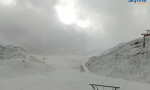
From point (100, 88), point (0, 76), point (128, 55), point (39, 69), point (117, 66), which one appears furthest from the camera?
point (39, 69)

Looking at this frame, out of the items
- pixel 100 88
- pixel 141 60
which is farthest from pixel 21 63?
pixel 141 60

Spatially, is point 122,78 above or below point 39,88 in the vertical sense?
above

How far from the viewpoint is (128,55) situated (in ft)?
81.3

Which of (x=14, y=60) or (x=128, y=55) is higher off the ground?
(x=128, y=55)

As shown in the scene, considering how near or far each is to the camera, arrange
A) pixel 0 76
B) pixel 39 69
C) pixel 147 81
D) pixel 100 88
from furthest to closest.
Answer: pixel 39 69 → pixel 0 76 → pixel 147 81 → pixel 100 88

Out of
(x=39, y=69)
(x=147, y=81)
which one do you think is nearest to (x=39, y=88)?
(x=39, y=69)

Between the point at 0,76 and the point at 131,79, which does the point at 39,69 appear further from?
the point at 131,79

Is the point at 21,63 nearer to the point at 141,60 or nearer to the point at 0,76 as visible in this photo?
the point at 0,76

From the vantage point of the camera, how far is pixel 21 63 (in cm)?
2592

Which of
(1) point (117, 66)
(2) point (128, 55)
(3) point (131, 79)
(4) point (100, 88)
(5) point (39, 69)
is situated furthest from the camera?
(5) point (39, 69)

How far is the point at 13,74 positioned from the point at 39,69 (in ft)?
17.3

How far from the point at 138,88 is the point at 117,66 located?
761cm

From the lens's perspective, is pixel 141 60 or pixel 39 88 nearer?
pixel 39 88

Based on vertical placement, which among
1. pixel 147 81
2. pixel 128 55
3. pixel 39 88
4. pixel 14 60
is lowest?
pixel 39 88
